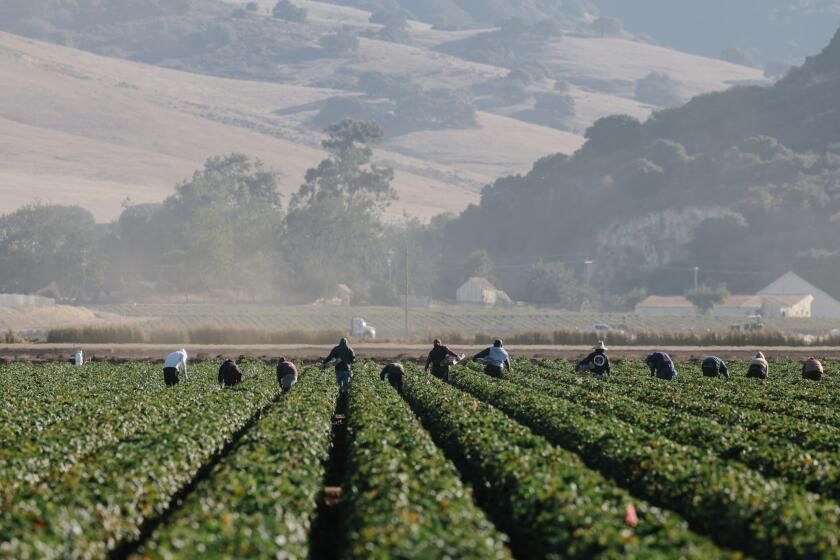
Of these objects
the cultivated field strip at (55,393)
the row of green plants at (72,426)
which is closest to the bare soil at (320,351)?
the cultivated field strip at (55,393)

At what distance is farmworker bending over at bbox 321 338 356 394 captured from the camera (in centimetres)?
4250

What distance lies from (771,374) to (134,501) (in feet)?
125

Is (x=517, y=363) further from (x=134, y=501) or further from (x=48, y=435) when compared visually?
(x=134, y=501)

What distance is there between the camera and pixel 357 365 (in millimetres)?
61219

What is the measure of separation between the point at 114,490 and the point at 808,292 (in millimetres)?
153315

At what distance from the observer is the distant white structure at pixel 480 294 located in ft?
601

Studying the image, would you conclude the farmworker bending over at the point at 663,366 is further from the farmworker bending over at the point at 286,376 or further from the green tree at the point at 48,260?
the green tree at the point at 48,260

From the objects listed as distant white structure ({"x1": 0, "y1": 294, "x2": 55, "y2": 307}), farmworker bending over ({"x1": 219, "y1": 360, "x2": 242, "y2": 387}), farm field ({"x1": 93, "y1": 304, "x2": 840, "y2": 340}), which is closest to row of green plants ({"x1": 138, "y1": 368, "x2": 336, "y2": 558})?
farmworker bending over ({"x1": 219, "y1": 360, "x2": 242, "y2": 387})

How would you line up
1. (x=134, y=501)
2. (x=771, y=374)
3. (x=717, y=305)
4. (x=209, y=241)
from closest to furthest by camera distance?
1. (x=134, y=501)
2. (x=771, y=374)
3. (x=717, y=305)
4. (x=209, y=241)

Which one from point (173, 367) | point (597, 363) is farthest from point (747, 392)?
point (173, 367)

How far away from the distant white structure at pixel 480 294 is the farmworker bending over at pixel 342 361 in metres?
138

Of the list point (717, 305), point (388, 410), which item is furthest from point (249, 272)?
point (388, 410)

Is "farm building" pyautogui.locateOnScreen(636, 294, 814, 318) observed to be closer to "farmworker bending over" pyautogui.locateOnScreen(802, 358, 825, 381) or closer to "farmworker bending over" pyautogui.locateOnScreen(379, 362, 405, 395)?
"farmworker bending over" pyautogui.locateOnScreen(802, 358, 825, 381)

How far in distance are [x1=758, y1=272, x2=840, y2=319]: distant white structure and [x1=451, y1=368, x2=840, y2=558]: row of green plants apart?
140767 mm
